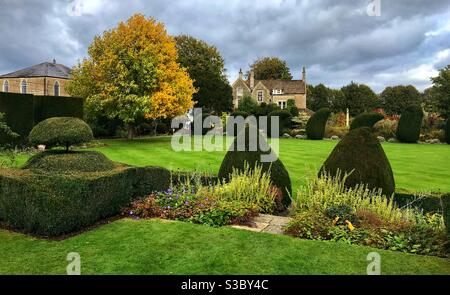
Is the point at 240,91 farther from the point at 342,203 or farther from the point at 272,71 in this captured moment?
the point at 342,203

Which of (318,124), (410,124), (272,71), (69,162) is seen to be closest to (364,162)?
(69,162)

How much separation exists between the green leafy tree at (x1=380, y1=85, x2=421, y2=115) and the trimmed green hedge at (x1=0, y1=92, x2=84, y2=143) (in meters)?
65.4

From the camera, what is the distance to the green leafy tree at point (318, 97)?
72.6 metres

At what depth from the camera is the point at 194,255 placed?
4.91m

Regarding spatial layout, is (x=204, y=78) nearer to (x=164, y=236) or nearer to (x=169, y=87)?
(x=169, y=87)

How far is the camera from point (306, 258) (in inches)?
192

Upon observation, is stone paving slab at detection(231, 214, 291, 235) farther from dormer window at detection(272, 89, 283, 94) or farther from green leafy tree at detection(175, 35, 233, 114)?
dormer window at detection(272, 89, 283, 94)

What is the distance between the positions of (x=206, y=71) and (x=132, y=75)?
23.7 metres

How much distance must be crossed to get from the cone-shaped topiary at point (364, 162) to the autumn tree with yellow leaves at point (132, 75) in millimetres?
15850

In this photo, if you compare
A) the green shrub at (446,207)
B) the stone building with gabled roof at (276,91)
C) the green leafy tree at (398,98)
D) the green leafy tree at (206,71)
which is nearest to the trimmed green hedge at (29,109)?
the green shrub at (446,207)

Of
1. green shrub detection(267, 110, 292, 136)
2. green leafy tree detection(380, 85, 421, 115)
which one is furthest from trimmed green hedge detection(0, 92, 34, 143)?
green leafy tree detection(380, 85, 421, 115)

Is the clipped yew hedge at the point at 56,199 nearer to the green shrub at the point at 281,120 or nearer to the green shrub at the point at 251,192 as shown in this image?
the green shrub at the point at 251,192

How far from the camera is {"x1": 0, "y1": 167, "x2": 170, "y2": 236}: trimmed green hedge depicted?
571 cm
